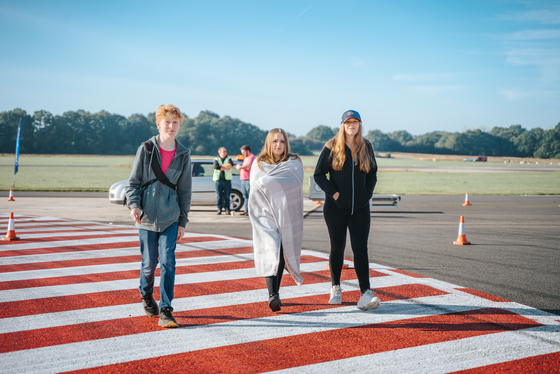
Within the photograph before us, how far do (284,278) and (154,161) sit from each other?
264 cm

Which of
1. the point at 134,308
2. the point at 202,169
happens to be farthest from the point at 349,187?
the point at 202,169

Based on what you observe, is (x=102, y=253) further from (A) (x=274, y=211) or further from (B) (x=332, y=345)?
(B) (x=332, y=345)

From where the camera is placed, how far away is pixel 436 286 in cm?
563

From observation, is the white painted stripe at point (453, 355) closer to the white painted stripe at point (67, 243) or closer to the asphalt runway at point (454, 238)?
the asphalt runway at point (454, 238)

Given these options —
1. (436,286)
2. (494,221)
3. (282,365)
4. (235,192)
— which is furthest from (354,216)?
(235,192)

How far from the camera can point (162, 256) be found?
4188mm

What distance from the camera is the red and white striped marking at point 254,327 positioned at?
3.39 metres

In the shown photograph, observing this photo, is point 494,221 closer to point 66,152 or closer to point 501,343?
point 501,343

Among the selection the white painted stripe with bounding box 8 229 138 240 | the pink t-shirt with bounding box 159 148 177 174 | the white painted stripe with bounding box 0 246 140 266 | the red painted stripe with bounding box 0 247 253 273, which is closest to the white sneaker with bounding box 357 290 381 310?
the pink t-shirt with bounding box 159 148 177 174

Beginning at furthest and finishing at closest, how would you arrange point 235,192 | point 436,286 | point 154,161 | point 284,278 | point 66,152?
1. point 66,152
2. point 235,192
3. point 284,278
4. point 436,286
5. point 154,161

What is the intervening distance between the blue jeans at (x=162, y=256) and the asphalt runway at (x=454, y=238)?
3.60 metres

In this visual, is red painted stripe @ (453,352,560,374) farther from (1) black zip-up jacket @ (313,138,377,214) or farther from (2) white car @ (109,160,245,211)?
(2) white car @ (109,160,245,211)

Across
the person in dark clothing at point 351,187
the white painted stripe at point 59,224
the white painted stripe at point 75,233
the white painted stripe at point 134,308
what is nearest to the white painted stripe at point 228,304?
the white painted stripe at point 134,308

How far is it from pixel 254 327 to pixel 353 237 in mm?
1399
